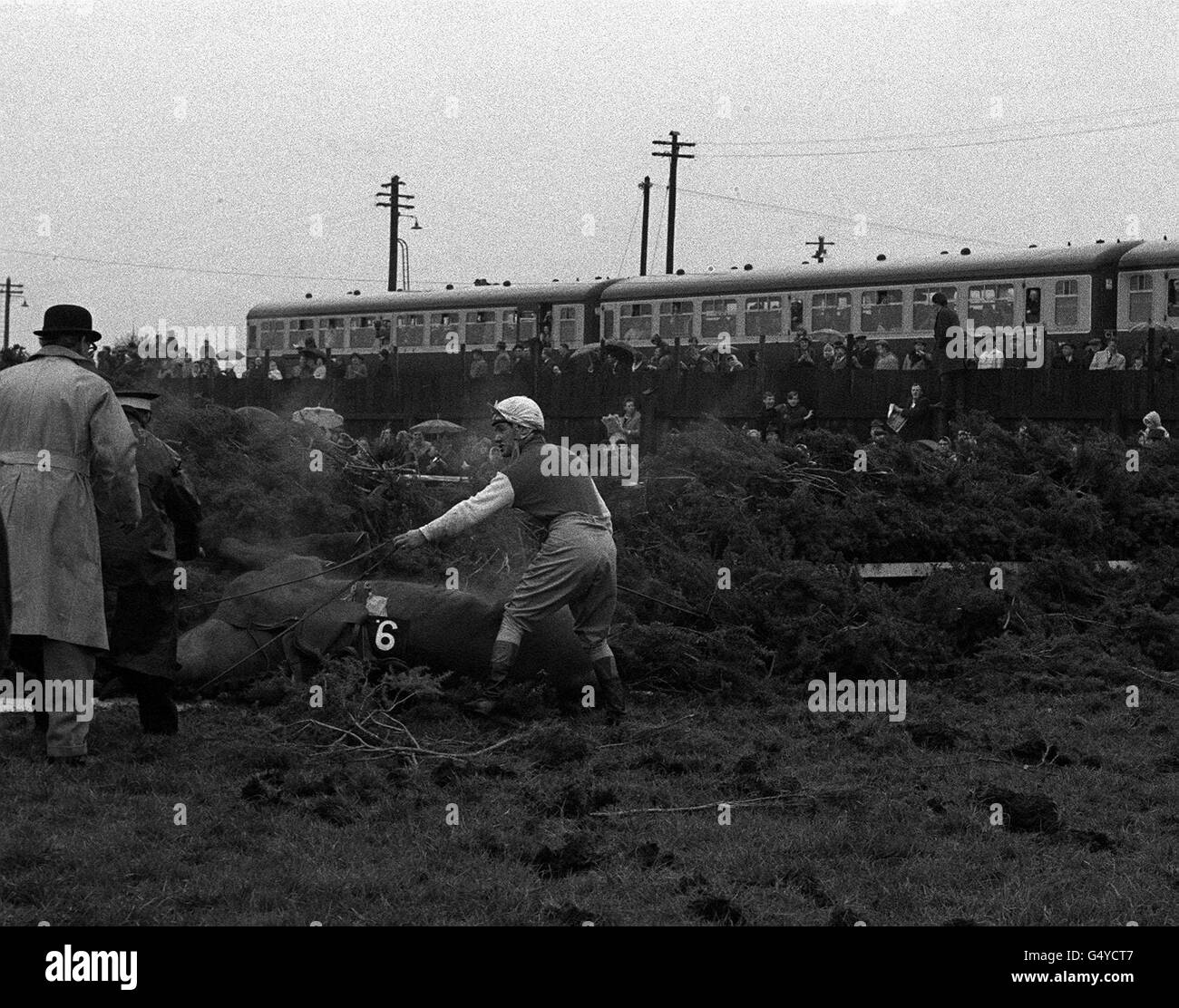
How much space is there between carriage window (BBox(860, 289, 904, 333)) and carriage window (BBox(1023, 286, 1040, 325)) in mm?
2184

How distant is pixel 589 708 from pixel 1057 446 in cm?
591

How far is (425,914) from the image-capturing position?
492 centimetres

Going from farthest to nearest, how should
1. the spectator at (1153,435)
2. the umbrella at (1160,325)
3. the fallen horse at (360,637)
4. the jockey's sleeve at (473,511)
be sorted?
the umbrella at (1160,325) → the spectator at (1153,435) → the fallen horse at (360,637) → the jockey's sleeve at (473,511)

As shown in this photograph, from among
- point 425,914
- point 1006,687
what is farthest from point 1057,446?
point 425,914

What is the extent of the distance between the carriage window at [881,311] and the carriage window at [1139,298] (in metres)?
3.74

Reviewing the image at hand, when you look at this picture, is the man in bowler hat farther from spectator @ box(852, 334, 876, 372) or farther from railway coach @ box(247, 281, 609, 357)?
railway coach @ box(247, 281, 609, 357)

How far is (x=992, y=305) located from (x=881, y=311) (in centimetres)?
200

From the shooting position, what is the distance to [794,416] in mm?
19781

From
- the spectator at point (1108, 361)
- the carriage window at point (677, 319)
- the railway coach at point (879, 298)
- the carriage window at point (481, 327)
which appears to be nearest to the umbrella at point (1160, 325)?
the railway coach at point (879, 298)

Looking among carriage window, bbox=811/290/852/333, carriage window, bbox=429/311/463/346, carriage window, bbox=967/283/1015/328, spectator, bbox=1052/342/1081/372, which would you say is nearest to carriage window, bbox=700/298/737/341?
carriage window, bbox=811/290/852/333

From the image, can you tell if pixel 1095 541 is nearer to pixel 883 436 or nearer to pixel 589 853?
pixel 883 436

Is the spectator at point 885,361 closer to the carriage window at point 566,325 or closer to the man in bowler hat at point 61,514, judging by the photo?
the carriage window at point 566,325

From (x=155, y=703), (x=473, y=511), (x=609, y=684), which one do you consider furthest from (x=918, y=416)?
(x=155, y=703)

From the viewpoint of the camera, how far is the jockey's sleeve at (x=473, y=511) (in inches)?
316
